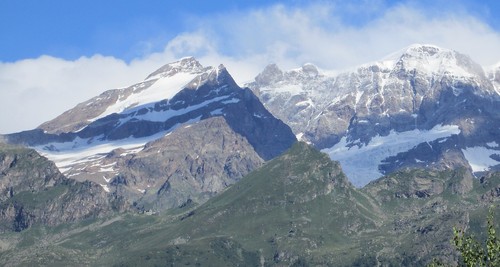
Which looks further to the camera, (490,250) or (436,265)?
(436,265)

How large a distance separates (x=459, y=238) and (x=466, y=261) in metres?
2.25

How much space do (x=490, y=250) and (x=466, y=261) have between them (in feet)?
8.29

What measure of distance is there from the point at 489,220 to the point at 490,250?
456cm

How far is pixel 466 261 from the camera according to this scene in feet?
344

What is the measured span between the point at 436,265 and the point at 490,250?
8.30 metres

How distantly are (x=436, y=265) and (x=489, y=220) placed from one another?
734 cm

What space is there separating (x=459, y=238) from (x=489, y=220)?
4625 mm

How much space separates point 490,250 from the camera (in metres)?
104

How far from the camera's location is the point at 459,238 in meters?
105

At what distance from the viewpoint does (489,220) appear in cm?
10762

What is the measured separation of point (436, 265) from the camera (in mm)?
110875
